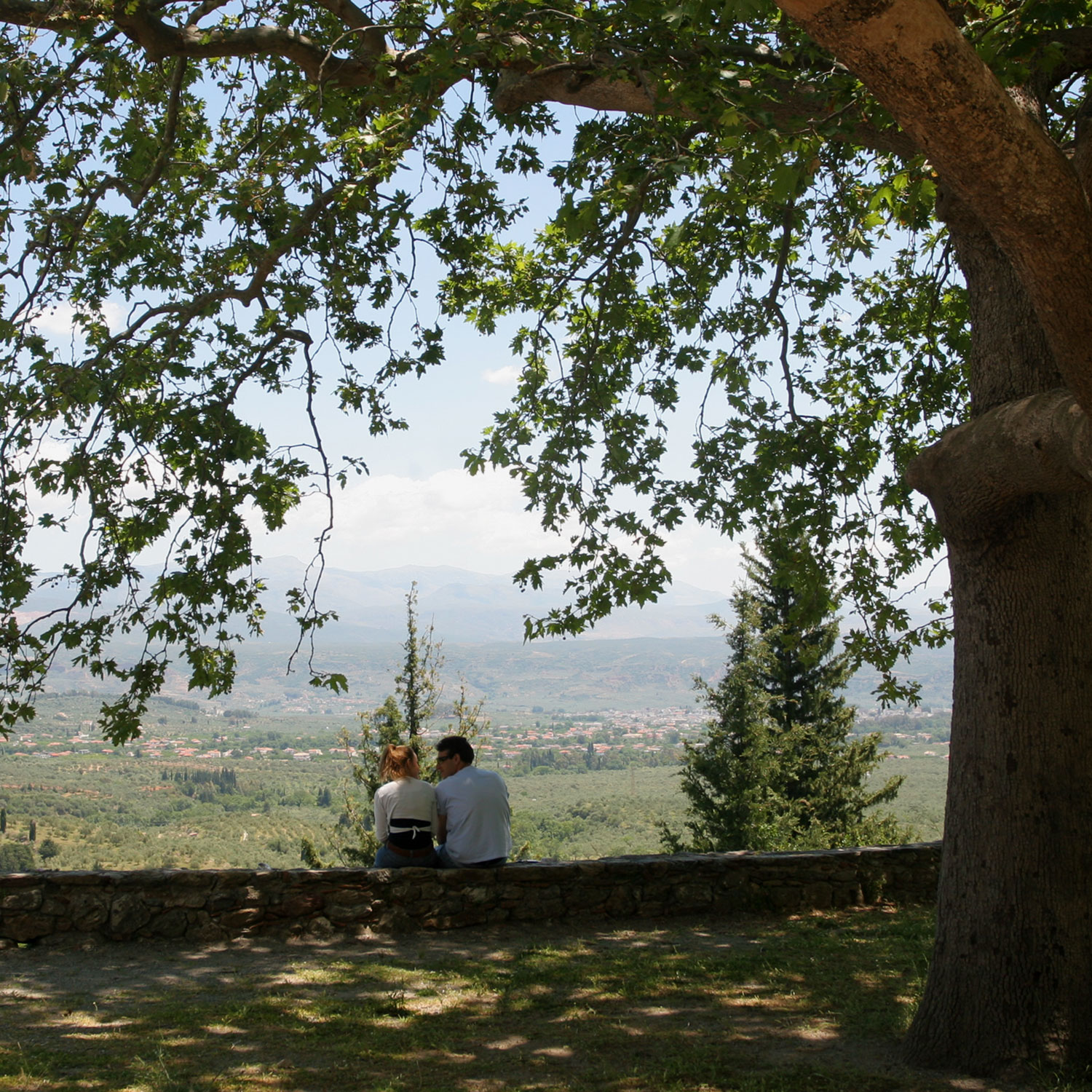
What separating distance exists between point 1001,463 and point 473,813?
13.6ft

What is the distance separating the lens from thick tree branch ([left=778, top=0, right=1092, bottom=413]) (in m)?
2.38

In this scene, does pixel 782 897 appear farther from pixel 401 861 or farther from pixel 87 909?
pixel 87 909

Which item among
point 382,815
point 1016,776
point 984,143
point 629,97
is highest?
point 629,97

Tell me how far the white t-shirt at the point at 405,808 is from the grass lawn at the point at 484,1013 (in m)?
0.69

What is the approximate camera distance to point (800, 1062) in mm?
3998

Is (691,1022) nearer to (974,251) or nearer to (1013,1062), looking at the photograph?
(1013,1062)

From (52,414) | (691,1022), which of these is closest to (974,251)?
(691,1022)

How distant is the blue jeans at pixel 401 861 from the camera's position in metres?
6.52

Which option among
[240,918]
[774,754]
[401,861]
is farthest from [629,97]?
[774,754]

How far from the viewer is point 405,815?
6516 mm

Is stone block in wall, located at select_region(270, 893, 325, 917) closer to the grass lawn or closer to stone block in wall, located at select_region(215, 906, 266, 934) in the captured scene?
stone block in wall, located at select_region(215, 906, 266, 934)

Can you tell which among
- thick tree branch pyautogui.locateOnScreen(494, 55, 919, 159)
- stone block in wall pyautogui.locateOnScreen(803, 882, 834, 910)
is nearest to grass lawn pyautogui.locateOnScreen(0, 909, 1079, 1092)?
stone block in wall pyautogui.locateOnScreen(803, 882, 834, 910)

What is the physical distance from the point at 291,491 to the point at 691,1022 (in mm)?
4071

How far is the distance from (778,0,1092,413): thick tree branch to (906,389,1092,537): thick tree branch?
0.49m
